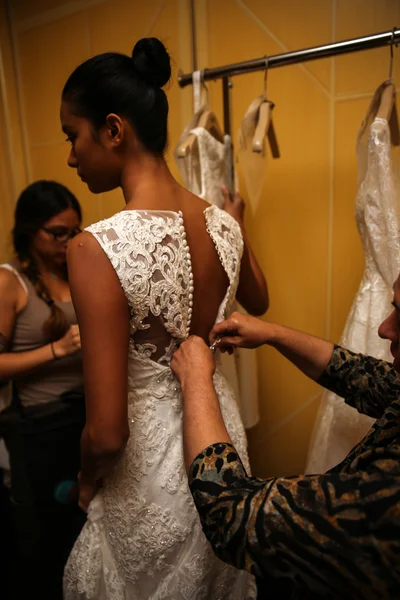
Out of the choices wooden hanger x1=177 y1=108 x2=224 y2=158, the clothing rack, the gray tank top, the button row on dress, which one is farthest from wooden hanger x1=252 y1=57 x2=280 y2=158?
the gray tank top

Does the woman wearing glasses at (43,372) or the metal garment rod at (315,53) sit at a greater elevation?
the metal garment rod at (315,53)

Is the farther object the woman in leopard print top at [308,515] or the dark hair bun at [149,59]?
the dark hair bun at [149,59]

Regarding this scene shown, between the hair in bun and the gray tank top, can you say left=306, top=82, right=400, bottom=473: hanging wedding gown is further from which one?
the gray tank top

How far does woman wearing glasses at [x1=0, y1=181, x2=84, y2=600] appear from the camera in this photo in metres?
1.31

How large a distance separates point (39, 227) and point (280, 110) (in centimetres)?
91

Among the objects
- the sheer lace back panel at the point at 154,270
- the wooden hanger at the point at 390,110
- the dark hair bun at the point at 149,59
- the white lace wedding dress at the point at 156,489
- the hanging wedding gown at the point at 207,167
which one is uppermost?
the dark hair bun at the point at 149,59

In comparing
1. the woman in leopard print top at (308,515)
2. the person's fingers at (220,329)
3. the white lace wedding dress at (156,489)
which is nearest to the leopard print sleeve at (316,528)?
the woman in leopard print top at (308,515)

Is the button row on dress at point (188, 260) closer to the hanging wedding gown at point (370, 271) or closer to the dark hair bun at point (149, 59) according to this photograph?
the dark hair bun at point (149, 59)

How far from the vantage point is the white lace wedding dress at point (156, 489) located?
0.78m

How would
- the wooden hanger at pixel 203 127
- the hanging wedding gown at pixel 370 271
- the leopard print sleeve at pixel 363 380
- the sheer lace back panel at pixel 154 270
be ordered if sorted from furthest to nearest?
Result: the wooden hanger at pixel 203 127 < the hanging wedding gown at pixel 370 271 < the leopard print sleeve at pixel 363 380 < the sheer lace back panel at pixel 154 270

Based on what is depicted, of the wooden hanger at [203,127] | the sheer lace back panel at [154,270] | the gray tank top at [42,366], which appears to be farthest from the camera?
the gray tank top at [42,366]

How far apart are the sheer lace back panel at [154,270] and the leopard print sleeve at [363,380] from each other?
337 mm

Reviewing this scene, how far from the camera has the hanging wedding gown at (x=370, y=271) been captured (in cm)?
98

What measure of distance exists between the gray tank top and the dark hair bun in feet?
2.53
